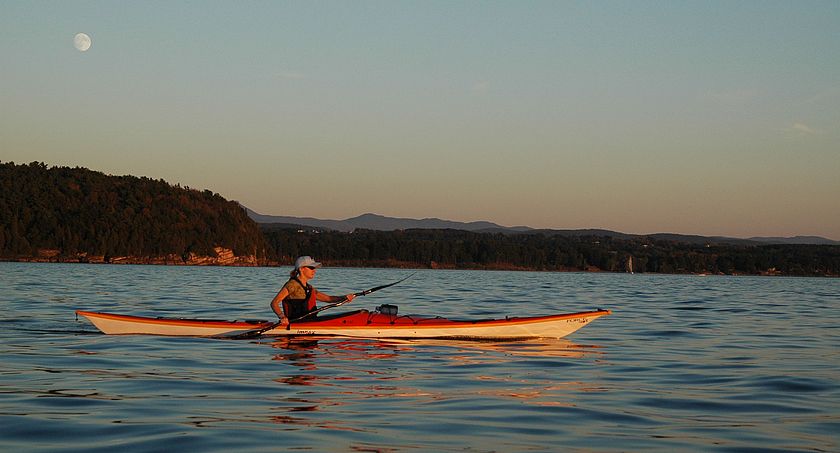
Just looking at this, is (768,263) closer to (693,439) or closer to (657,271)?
(657,271)

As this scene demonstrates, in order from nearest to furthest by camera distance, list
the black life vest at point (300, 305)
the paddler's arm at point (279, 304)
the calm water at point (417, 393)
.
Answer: the calm water at point (417, 393) → the paddler's arm at point (279, 304) → the black life vest at point (300, 305)

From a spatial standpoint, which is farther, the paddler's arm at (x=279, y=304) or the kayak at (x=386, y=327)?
the kayak at (x=386, y=327)

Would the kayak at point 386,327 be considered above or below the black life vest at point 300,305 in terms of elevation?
below

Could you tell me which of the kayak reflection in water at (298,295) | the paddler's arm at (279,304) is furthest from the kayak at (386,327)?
the kayak reflection in water at (298,295)

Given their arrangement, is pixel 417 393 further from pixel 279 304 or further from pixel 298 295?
pixel 298 295

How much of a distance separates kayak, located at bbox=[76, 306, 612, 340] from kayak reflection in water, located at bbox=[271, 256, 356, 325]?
27 centimetres

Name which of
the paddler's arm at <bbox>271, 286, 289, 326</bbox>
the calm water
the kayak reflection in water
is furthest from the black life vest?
the calm water

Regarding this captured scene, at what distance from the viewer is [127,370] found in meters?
14.9

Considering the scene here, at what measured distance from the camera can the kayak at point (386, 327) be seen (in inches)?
770

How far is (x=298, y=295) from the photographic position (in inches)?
774

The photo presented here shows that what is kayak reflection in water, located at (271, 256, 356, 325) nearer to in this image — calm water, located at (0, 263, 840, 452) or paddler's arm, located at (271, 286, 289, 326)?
paddler's arm, located at (271, 286, 289, 326)

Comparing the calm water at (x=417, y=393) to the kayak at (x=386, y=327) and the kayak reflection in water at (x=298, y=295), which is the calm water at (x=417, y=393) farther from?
the kayak reflection in water at (x=298, y=295)

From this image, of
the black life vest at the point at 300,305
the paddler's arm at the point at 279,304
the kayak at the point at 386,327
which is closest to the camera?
the paddler's arm at the point at 279,304

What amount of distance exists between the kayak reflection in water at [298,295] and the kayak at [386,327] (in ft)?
0.90
